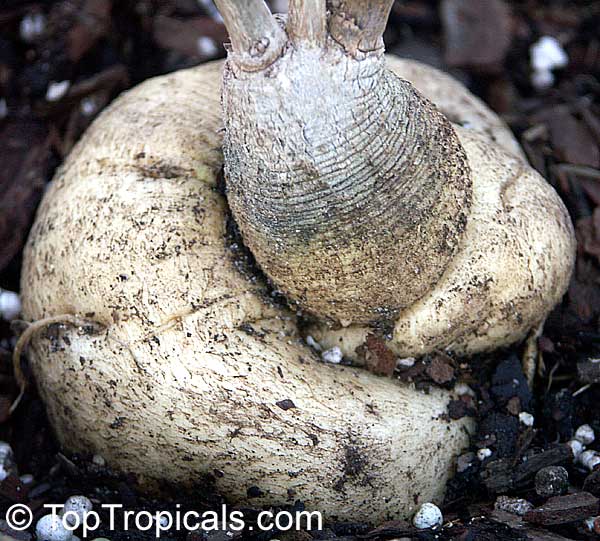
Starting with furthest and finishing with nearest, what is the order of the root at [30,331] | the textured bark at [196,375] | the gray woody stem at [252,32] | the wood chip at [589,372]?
the wood chip at [589,372]
the root at [30,331]
the textured bark at [196,375]
the gray woody stem at [252,32]

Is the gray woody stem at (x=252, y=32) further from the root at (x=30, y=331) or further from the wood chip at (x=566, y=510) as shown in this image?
the wood chip at (x=566, y=510)

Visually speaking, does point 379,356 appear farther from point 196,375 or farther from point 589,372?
point 589,372

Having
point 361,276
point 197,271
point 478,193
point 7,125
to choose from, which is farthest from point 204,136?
point 7,125

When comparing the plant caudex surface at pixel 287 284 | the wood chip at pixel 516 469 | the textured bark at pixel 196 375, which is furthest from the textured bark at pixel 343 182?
the wood chip at pixel 516 469

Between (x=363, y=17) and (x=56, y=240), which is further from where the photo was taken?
(x=56, y=240)

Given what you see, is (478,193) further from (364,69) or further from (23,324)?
(23,324)

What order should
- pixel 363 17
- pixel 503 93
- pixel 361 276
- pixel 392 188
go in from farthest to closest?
pixel 503 93 < pixel 361 276 < pixel 392 188 < pixel 363 17

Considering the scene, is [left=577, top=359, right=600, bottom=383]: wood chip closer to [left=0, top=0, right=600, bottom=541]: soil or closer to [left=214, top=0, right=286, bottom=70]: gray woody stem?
[left=0, top=0, right=600, bottom=541]: soil

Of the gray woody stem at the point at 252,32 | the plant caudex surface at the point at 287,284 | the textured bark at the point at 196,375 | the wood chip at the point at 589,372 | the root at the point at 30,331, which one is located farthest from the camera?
the wood chip at the point at 589,372
